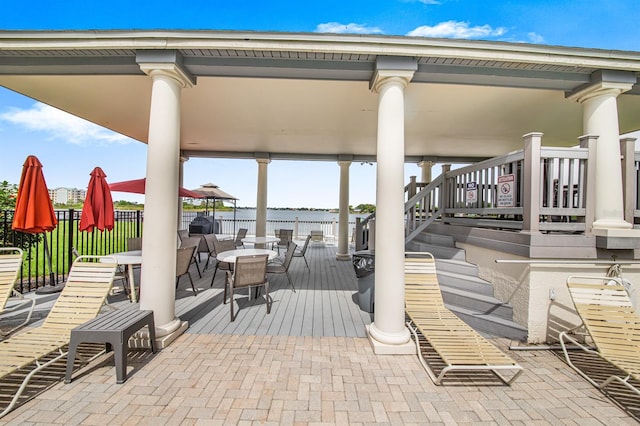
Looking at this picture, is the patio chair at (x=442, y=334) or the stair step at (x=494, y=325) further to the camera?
the stair step at (x=494, y=325)

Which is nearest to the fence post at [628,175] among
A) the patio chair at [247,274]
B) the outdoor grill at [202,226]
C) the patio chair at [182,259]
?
the patio chair at [247,274]

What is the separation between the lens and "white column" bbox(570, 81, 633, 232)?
121 inches

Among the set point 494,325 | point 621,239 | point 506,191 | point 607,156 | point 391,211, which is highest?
point 607,156

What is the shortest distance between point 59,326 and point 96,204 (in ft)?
7.72

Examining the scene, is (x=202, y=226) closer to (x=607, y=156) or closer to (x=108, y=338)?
(x=108, y=338)

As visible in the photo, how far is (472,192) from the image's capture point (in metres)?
4.41

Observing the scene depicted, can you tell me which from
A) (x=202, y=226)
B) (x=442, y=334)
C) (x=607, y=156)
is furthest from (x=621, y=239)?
(x=202, y=226)

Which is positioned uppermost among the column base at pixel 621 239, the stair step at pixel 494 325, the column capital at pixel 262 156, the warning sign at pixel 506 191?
the column capital at pixel 262 156

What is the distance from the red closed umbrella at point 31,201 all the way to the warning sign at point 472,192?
6600 millimetres

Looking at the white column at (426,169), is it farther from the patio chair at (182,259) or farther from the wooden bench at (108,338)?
the wooden bench at (108,338)

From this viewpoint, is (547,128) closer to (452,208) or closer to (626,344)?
(452,208)

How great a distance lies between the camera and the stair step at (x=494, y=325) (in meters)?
3.02

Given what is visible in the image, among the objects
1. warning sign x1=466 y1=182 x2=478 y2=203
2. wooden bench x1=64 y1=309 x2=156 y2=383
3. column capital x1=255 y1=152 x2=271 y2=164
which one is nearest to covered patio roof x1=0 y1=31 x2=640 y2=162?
warning sign x1=466 y1=182 x2=478 y2=203

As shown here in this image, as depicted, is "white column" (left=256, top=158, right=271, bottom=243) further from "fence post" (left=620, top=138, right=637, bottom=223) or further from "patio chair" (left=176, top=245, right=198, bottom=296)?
"fence post" (left=620, top=138, right=637, bottom=223)
